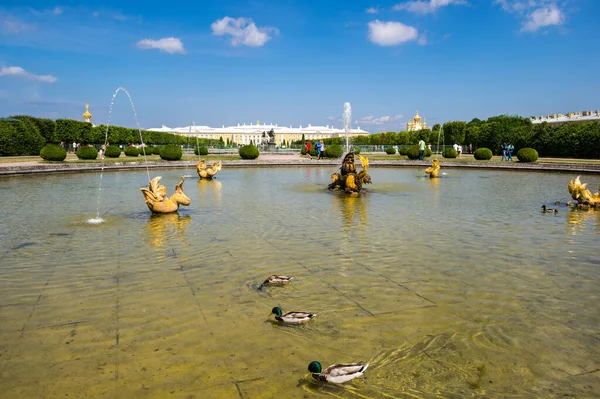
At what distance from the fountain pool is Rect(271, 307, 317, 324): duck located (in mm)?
64

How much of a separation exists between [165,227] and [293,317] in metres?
5.01

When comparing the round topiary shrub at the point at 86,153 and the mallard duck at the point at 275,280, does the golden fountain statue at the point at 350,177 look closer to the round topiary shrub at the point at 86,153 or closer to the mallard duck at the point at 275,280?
the mallard duck at the point at 275,280

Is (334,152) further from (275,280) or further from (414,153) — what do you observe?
(275,280)

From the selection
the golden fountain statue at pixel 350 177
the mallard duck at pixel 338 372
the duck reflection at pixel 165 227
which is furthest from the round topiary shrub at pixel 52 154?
the mallard duck at pixel 338 372

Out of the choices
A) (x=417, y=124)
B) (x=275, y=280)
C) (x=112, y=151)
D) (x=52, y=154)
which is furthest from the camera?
(x=417, y=124)

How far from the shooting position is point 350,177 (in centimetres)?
1383

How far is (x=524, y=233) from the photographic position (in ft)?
26.0

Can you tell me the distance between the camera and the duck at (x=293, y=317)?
4.07 metres

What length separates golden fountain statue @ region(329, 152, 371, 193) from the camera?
13758mm

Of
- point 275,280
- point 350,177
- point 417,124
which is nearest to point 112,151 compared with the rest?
point 350,177

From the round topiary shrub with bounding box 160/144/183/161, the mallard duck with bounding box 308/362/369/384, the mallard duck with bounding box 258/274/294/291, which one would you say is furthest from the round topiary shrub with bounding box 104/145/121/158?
the mallard duck with bounding box 308/362/369/384

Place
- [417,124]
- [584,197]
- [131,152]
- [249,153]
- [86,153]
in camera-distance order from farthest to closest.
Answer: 1. [417,124]
2. [131,152]
3. [249,153]
4. [86,153]
5. [584,197]

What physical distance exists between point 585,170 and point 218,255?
2180 cm

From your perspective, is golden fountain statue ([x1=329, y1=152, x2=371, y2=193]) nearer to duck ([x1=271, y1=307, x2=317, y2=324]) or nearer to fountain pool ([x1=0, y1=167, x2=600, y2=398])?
fountain pool ([x1=0, y1=167, x2=600, y2=398])
